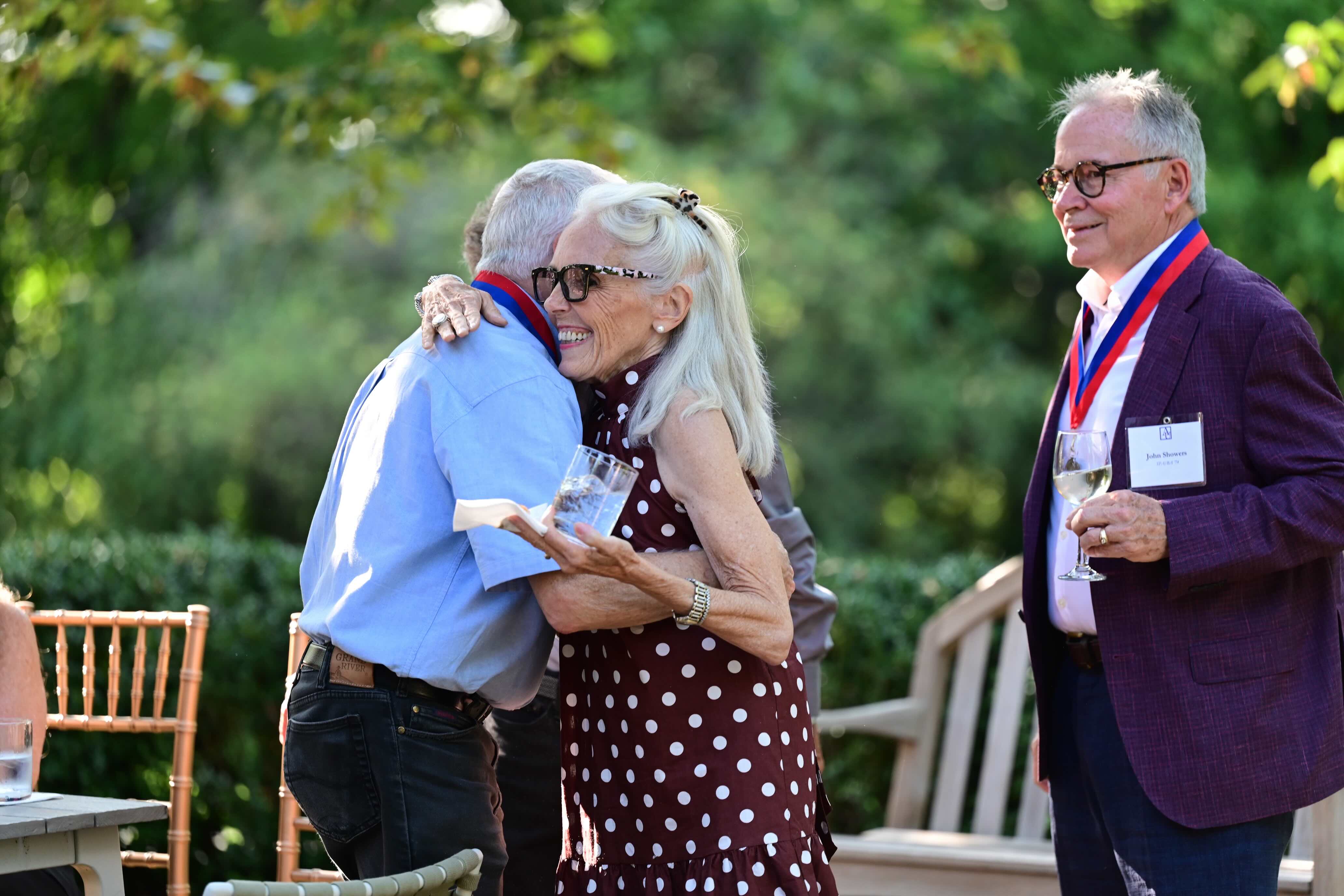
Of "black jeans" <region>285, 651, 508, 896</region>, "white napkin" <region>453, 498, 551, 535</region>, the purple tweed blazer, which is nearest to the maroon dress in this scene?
"black jeans" <region>285, 651, 508, 896</region>

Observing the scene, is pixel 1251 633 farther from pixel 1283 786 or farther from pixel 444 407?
pixel 444 407

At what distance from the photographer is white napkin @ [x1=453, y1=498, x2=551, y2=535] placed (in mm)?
1979

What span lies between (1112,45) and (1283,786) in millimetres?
10054

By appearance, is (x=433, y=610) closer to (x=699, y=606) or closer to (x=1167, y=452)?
(x=699, y=606)

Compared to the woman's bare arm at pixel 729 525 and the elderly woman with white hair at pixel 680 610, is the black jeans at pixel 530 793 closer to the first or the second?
the elderly woman with white hair at pixel 680 610

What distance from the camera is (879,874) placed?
3.89m

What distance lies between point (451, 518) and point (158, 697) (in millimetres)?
1804

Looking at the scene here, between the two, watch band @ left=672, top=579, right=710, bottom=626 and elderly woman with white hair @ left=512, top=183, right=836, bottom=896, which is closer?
watch band @ left=672, top=579, right=710, bottom=626

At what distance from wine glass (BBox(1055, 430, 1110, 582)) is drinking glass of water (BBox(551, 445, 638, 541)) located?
2.85 feet

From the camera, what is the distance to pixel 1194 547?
241 centimetres

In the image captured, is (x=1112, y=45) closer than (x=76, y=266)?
No

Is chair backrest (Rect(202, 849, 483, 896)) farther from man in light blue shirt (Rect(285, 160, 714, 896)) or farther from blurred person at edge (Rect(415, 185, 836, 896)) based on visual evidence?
blurred person at edge (Rect(415, 185, 836, 896))

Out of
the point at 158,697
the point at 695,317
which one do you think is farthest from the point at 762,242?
the point at 695,317

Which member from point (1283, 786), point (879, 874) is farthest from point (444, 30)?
point (1283, 786)
